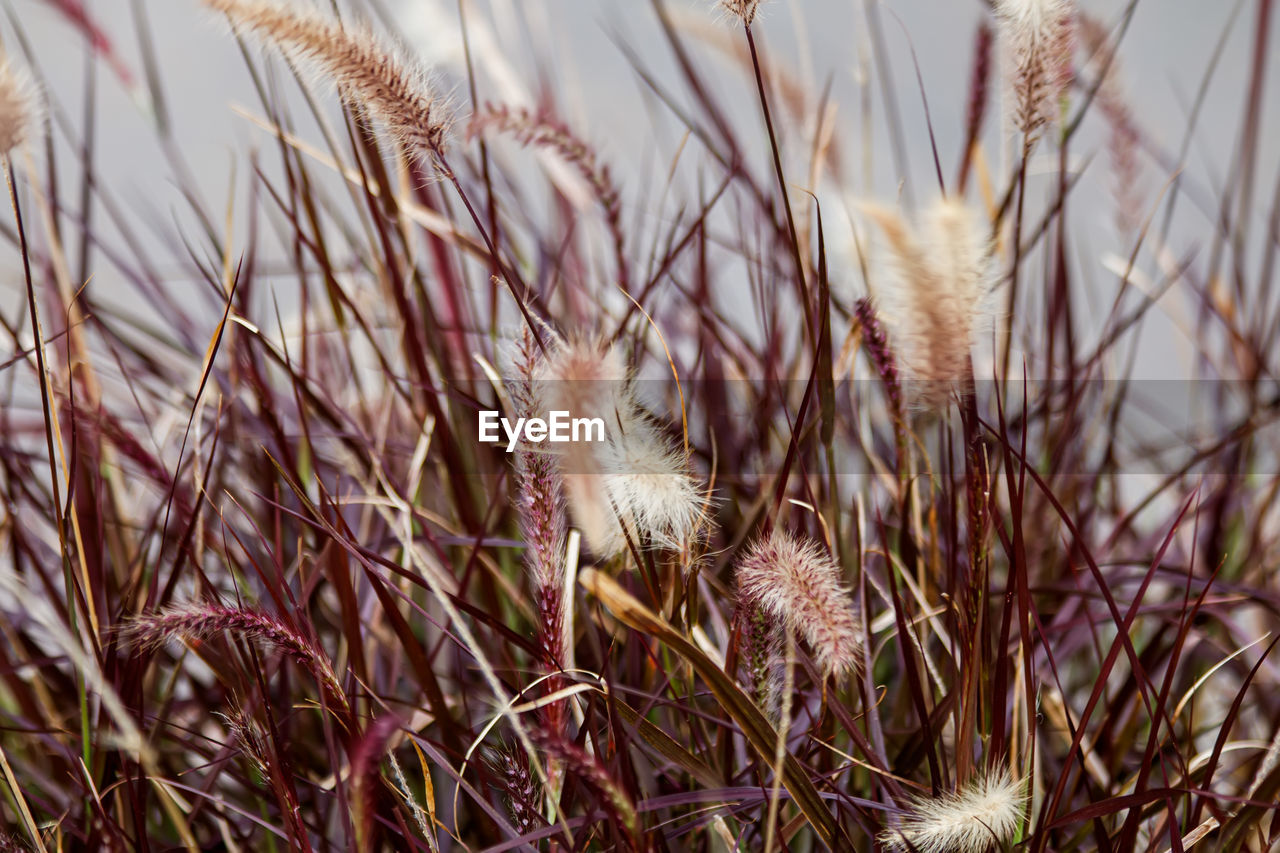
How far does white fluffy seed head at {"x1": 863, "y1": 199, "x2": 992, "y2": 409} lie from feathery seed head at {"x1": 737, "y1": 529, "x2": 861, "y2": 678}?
0.23 feet

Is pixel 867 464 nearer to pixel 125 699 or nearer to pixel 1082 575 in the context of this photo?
pixel 1082 575

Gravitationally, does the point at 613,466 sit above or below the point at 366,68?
below

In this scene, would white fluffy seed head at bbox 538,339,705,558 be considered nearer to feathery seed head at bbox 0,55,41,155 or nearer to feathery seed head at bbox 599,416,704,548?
feathery seed head at bbox 599,416,704,548

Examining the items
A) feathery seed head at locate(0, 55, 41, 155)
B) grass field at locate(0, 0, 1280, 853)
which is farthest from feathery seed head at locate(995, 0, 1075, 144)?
feathery seed head at locate(0, 55, 41, 155)

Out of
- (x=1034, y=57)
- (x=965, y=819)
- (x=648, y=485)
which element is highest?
(x=1034, y=57)

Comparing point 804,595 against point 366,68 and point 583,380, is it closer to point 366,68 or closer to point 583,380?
point 583,380

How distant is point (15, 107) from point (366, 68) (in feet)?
0.40

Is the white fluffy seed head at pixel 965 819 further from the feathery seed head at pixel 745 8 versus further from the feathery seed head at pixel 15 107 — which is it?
the feathery seed head at pixel 15 107

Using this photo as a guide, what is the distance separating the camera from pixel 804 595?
9.0 inches

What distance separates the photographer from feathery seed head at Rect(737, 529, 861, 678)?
0.73 ft

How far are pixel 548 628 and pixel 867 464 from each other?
25 cm

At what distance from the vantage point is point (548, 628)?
0.80 ft

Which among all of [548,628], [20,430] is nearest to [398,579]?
[548,628]

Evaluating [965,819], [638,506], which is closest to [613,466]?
[638,506]
